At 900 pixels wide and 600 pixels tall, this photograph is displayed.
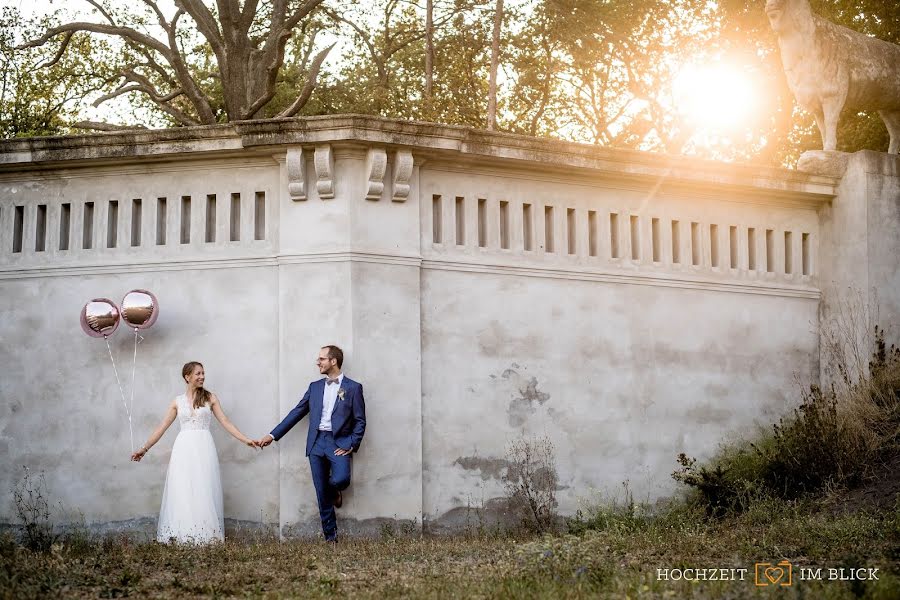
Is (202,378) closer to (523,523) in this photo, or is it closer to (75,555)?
(75,555)

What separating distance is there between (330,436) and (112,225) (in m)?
3.56

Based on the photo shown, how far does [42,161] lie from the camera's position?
11.4m

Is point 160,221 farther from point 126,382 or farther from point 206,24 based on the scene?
point 206,24

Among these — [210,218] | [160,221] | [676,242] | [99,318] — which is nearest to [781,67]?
[676,242]

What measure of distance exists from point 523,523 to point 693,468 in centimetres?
208

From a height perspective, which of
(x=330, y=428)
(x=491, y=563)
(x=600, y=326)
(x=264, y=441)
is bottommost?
(x=491, y=563)

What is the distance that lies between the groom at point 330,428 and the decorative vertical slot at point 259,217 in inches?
64.4

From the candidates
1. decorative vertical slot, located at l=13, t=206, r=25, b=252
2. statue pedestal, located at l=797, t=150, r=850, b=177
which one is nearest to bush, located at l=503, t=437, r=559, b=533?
statue pedestal, located at l=797, t=150, r=850, b=177

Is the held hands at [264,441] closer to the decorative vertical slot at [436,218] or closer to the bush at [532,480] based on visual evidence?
the bush at [532,480]

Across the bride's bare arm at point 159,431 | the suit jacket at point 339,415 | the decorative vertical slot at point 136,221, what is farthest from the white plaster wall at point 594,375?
the decorative vertical slot at point 136,221

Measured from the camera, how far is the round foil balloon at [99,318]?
10.8m

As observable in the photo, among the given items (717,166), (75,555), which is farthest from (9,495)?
(717,166)

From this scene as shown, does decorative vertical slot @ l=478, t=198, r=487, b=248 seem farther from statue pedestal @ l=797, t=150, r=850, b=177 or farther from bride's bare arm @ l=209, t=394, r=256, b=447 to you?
statue pedestal @ l=797, t=150, r=850, b=177

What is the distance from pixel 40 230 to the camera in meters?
11.7
